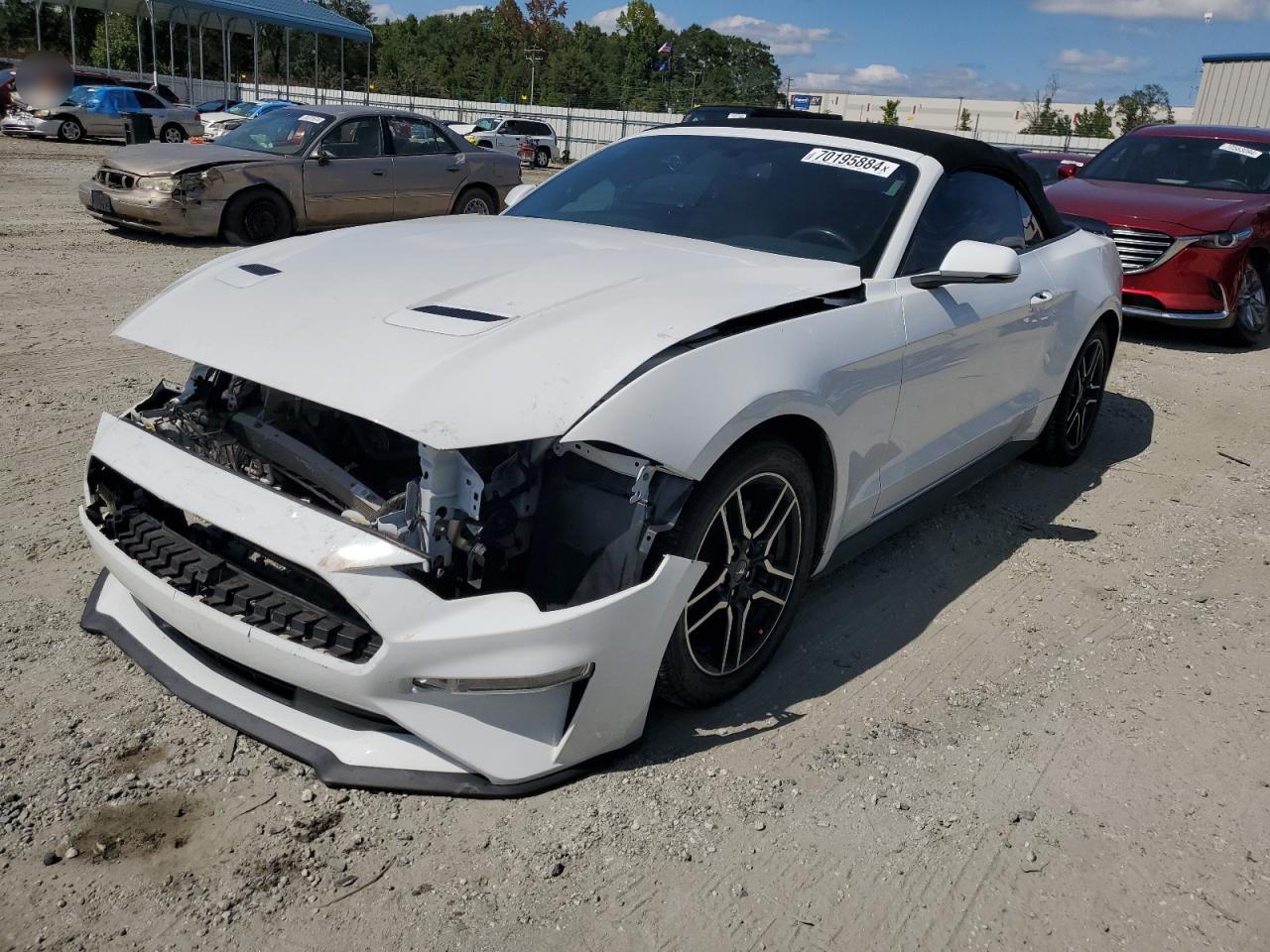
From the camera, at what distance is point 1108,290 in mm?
5129

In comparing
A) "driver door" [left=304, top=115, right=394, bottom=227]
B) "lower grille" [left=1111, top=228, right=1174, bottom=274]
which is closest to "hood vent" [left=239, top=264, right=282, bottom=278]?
"lower grille" [left=1111, top=228, right=1174, bottom=274]

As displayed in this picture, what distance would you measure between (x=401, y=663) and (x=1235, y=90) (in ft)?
88.3

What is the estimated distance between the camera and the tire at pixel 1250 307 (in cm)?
872

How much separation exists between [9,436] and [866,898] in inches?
167

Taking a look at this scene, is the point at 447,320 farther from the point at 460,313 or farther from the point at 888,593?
the point at 888,593

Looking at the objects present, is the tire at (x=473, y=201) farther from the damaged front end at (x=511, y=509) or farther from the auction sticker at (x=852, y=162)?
the damaged front end at (x=511, y=509)

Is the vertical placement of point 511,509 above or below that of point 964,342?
below

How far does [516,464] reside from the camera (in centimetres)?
251

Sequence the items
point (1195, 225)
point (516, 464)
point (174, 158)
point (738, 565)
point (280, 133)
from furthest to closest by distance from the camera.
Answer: point (280, 133), point (174, 158), point (1195, 225), point (738, 565), point (516, 464)

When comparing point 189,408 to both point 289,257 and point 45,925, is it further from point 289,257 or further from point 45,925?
point 45,925

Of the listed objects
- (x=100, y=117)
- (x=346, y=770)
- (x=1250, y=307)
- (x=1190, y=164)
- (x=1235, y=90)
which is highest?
(x=1235, y=90)

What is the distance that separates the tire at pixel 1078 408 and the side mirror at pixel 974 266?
1.71m

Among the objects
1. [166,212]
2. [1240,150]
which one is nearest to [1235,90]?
[1240,150]

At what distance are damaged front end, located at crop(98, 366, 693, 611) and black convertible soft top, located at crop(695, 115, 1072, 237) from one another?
2034 millimetres
